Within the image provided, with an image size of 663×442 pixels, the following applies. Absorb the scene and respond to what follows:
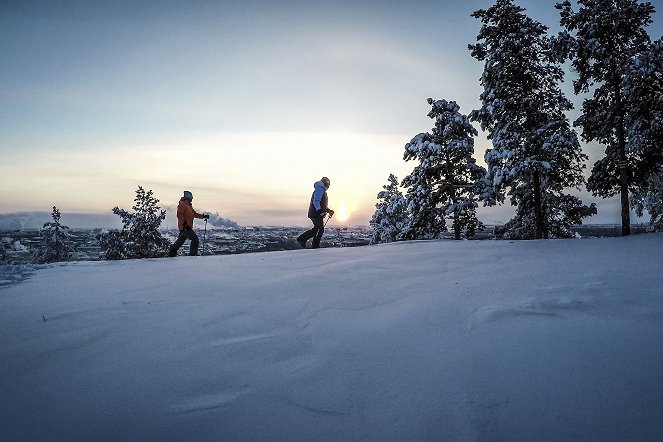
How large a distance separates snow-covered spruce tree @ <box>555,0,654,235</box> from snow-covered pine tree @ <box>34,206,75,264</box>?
4445 centimetres

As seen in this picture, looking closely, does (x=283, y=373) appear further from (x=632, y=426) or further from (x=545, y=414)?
(x=632, y=426)

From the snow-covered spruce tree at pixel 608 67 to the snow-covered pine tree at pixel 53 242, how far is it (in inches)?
1750

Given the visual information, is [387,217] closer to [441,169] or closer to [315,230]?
[441,169]

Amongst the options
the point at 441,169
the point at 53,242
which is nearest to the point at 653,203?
the point at 441,169

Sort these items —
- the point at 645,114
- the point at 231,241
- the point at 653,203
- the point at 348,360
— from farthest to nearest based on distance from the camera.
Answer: the point at 231,241, the point at 653,203, the point at 645,114, the point at 348,360

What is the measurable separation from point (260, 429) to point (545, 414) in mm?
1272

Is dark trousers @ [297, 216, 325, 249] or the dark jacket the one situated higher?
the dark jacket

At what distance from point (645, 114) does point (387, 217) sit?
18.0 m

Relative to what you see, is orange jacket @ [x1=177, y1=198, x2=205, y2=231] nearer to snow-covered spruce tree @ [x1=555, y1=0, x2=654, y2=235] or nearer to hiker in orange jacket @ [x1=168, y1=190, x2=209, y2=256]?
hiker in orange jacket @ [x1=168, y1=190, x2=209, y2=256]

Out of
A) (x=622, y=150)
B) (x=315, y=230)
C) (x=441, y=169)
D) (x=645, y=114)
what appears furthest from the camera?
(x=441, y=169)

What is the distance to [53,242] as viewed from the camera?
34406 millimetres

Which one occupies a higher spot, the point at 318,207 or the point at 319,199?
the point at 319,199

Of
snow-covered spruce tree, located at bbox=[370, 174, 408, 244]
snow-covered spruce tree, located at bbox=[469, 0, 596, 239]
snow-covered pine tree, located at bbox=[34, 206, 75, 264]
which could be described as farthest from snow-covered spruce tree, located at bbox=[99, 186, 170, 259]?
snow-covered spruce tree, located at bbox=[469, 0, 596, 239]

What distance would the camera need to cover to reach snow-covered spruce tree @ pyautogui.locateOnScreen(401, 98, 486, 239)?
16.7 metres
